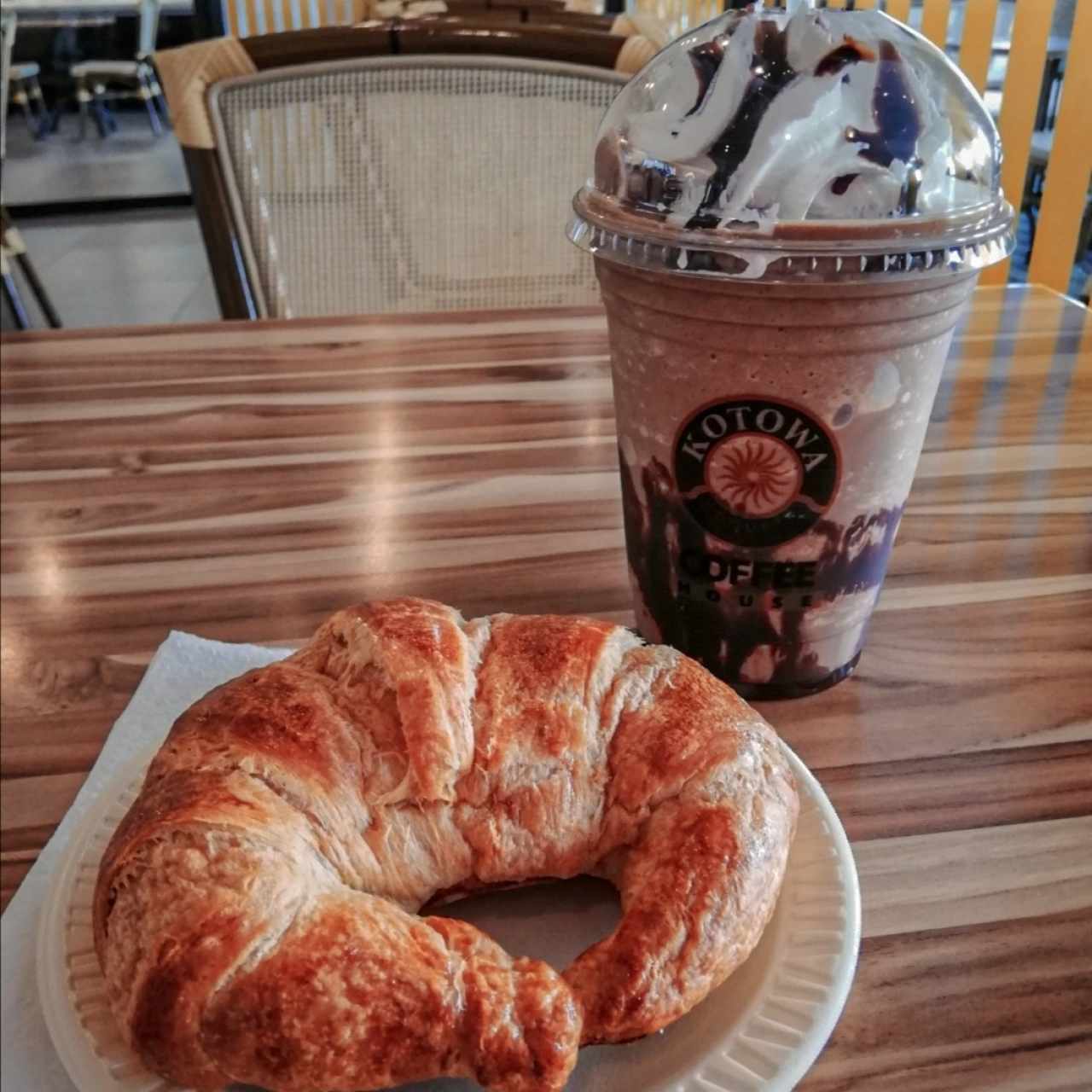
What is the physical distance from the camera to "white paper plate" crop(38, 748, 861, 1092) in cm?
39

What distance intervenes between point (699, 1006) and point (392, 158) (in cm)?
137

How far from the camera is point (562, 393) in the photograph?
3.41ft

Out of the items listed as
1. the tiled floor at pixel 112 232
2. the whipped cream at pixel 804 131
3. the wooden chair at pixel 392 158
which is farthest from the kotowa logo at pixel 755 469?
the tiled floor at pixel 112 232

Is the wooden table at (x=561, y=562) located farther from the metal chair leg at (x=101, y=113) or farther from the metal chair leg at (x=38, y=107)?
the metal chair leg at (x=38, y=107)

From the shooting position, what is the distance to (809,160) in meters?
0.45

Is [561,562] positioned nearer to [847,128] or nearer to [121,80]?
[847,128]

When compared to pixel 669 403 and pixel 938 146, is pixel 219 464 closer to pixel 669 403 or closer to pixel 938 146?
pixel 669 403

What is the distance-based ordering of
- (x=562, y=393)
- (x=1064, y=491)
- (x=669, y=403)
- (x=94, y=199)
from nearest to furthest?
(x=669, y=403) < (x=1064, y=491) < (x=562, y=393) < (x=94, y=199)

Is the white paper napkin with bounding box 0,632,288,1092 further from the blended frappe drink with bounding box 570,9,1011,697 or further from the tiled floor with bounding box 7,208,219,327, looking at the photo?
the tiled floor with bounding box 7,208,219,327

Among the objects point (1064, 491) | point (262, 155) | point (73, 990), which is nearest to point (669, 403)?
point (73, 990)

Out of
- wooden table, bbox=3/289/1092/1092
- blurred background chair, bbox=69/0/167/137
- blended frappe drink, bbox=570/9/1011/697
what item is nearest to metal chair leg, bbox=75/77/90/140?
blurred background chair, bbox=69/0/167/137

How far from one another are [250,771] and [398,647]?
3.5 inches

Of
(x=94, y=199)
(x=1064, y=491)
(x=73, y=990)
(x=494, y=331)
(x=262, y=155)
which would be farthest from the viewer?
(x=94, y=199)

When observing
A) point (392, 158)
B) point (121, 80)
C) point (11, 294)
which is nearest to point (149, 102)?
point (121, 80)
